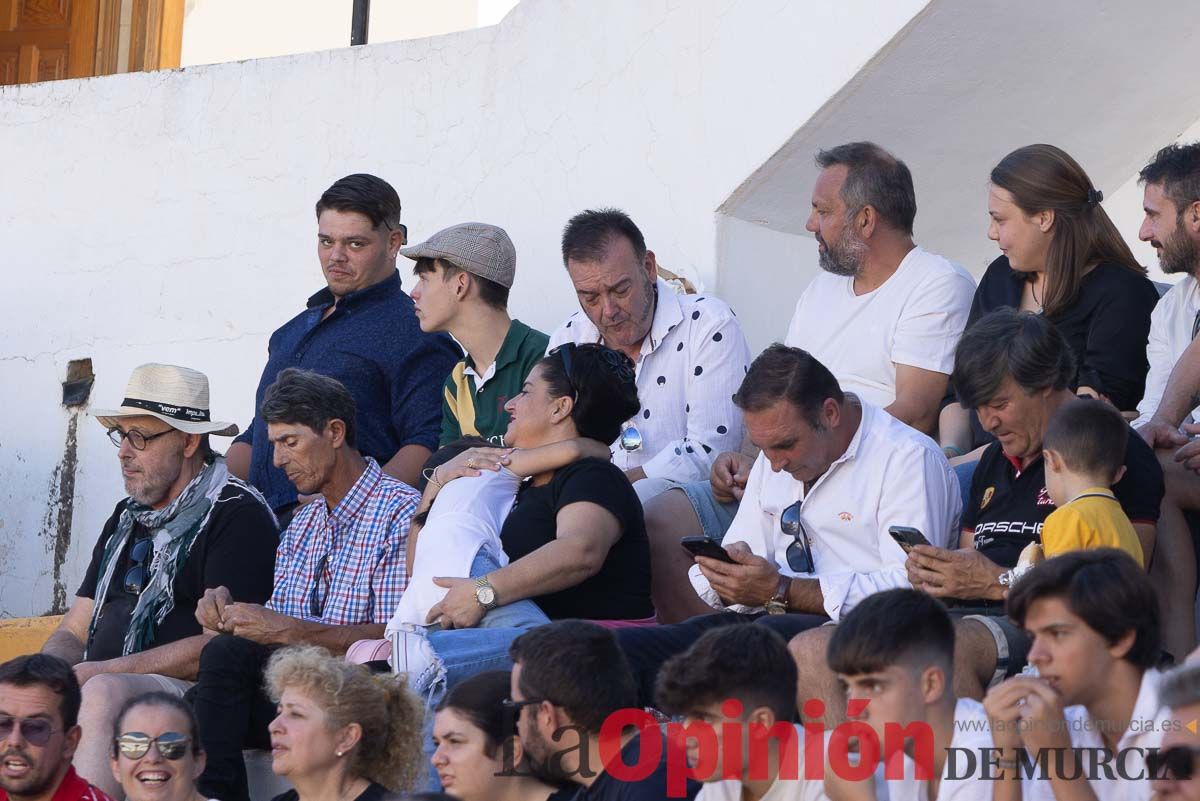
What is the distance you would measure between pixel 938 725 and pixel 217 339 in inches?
196

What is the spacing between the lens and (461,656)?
4.50 metres

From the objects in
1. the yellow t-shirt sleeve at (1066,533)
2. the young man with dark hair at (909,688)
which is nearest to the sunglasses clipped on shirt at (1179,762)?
the young man with dark hair at (909,688)

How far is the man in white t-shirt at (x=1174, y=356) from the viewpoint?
437cm

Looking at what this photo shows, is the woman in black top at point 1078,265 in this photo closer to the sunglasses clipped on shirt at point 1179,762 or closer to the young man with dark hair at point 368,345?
the young man with dark hair at point 368,345

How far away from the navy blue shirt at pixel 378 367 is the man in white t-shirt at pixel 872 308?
1192 mm

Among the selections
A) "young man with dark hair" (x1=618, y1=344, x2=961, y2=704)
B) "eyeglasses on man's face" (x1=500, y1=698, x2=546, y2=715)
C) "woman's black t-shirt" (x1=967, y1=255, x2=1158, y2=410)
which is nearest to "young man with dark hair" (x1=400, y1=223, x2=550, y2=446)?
"young man with dark hair" (x1=618, y1=344, x2=961, y2=704)

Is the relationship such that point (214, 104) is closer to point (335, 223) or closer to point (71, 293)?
point (71, 293)

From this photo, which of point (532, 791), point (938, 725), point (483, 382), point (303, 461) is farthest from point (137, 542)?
point (938, 725)

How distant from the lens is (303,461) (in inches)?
207

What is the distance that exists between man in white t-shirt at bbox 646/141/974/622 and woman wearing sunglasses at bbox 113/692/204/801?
1.48 m

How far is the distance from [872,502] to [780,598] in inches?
14.1

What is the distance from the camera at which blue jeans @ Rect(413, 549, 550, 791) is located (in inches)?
177

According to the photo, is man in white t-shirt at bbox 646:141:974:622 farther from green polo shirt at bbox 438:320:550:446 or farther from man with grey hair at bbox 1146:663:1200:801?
man with grey hair at bbox 1146:663:1200:801

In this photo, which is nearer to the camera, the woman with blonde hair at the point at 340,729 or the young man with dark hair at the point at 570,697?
the young man with dark hair at the point at 570,697
